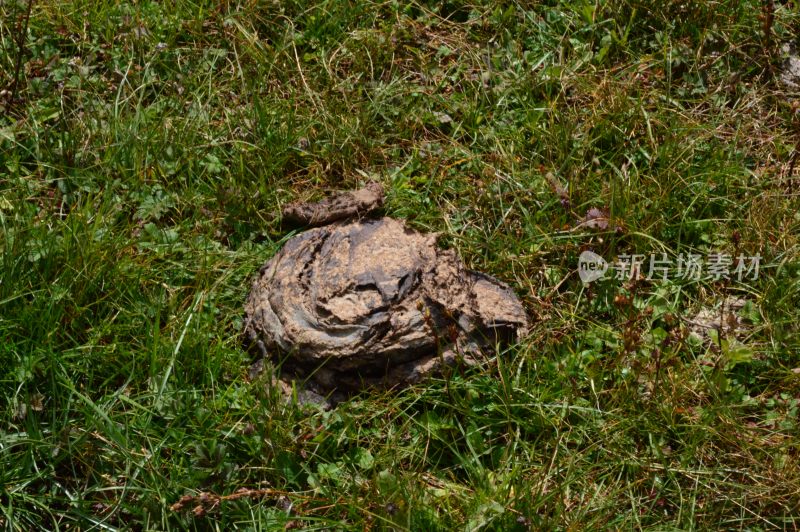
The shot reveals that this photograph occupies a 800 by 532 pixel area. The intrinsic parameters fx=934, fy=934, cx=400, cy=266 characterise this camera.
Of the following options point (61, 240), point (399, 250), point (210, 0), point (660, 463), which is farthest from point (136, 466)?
point (210, 0)

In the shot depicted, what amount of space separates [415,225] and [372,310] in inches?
27.3

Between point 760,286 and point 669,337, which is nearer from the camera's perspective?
point 669,337

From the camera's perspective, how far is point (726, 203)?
158 inches

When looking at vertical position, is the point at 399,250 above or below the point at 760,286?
above

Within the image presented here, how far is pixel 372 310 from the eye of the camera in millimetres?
3395

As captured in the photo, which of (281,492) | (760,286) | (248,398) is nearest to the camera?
(281,492)

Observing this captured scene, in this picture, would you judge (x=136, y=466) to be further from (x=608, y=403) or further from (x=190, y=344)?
(x=608, y=403)

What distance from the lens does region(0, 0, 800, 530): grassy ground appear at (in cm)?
318

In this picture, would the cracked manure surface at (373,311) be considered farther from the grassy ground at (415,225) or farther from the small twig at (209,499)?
the small twig at (209,499)

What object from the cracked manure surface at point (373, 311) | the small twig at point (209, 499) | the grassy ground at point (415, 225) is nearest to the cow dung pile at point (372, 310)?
the cracked manure surface at point (373, 311)

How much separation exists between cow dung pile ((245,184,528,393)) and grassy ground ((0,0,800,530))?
111 millimetres

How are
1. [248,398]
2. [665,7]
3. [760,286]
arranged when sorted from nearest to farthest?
[248,398]
[760,286]
[665,7]

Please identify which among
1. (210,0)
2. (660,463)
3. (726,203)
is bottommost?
(660,463)

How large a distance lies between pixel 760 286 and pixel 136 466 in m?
2.52
